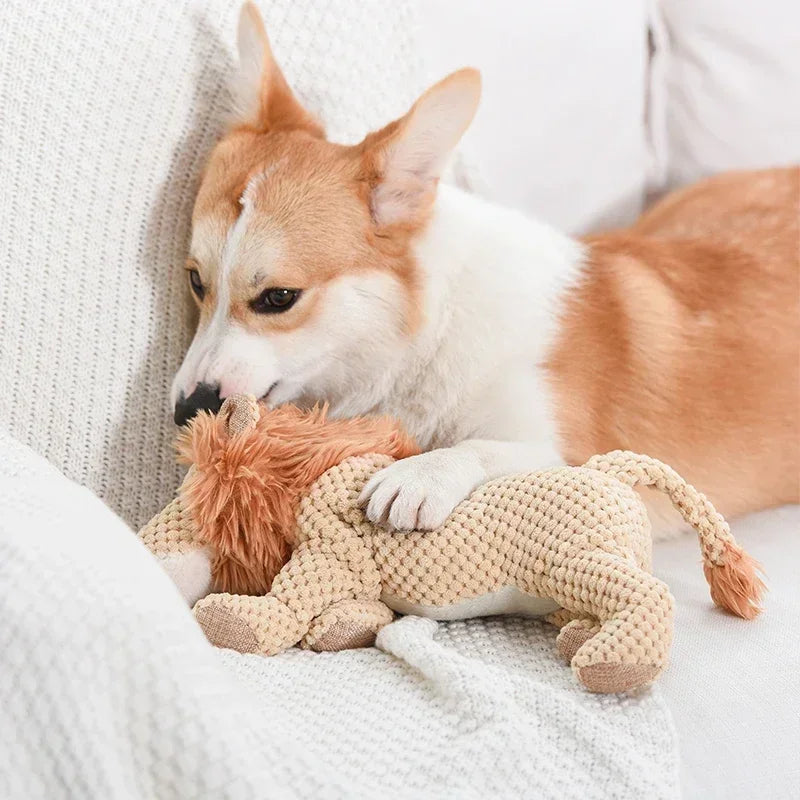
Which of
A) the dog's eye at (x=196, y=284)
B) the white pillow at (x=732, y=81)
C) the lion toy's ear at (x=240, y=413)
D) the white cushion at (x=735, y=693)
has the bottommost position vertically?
the white cushion at (x=735, y=693)

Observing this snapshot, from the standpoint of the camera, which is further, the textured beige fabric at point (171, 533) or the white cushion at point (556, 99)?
the white cushion at point (556, 99)

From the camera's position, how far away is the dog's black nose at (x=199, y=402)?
1.19m

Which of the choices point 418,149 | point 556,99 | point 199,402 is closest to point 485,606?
point 199,402

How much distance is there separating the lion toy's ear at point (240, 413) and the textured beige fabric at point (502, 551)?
4.0 inches

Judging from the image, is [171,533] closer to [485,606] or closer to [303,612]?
[303,612]

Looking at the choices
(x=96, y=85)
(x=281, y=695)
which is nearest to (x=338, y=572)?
(x=281, y=695)

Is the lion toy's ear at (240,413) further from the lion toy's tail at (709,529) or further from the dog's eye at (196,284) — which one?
the lion toy's tail at (709,529)

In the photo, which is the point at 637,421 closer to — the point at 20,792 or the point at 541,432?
the point at 541,432

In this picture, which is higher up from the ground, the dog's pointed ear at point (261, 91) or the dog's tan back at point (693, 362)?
the dog's pointed ear at point (261, 91)

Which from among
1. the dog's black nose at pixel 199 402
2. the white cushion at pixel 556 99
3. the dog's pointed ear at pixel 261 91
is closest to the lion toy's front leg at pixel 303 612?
the dog's black nose at pixel 199 402

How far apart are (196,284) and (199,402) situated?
21 centimetres

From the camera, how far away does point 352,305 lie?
1.27 m

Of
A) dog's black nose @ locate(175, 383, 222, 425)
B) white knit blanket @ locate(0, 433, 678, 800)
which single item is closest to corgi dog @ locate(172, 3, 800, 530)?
dog's black nose @ locate(175, 383, 222, 425)

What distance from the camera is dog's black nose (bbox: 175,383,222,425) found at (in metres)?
1.19
